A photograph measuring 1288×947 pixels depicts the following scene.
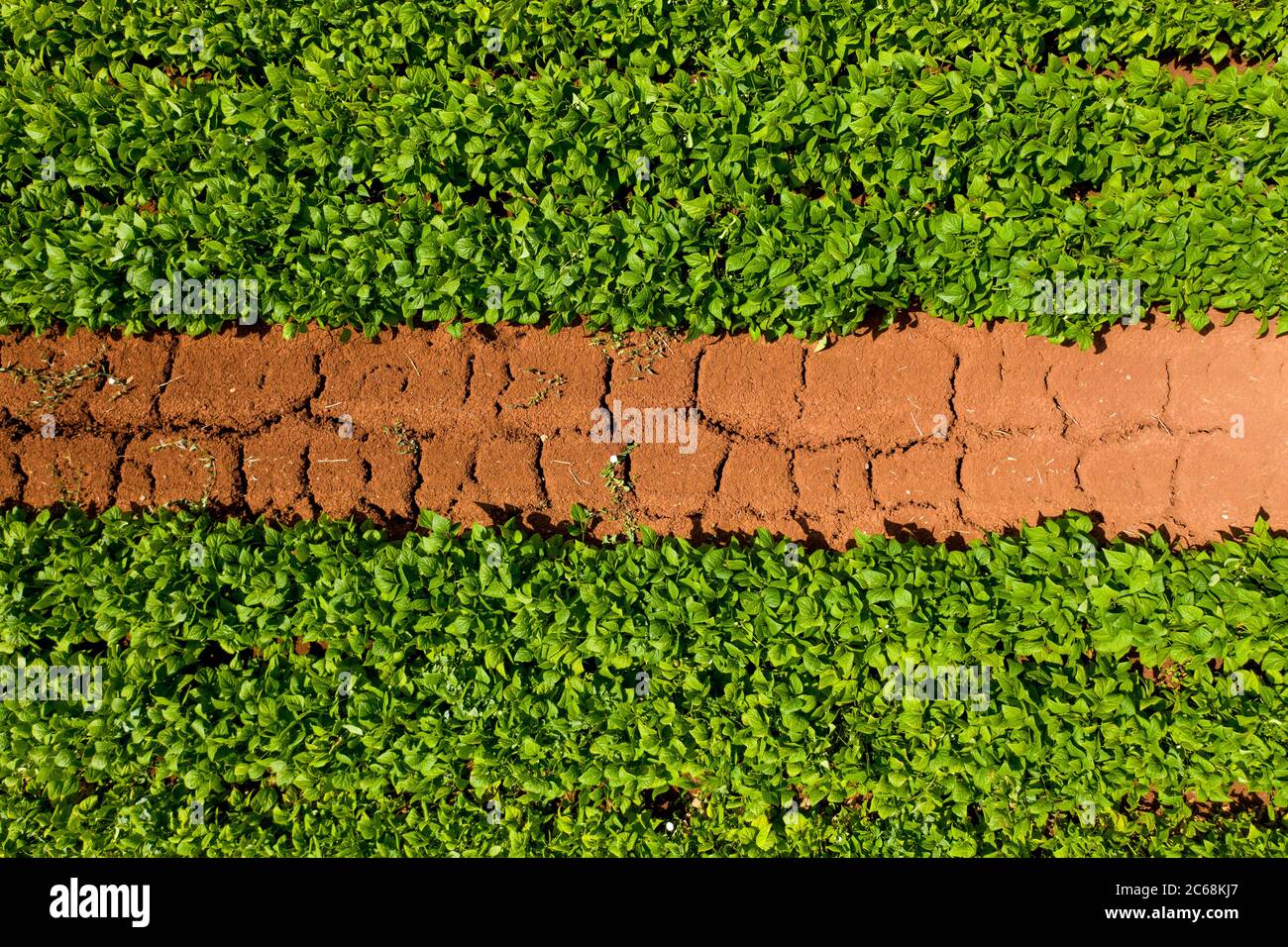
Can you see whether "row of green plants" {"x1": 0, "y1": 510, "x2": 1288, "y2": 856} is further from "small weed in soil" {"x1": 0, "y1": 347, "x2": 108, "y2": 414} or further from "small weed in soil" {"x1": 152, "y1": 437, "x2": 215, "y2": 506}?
"small weed in soil" {"x1": 0, "y1": 347, "x2": 108, "y2": 414}

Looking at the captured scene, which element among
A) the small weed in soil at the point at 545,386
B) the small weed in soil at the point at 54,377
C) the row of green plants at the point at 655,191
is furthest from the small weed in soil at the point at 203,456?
the small weed in soil at the point at 545,386

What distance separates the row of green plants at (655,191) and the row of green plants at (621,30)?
15cm

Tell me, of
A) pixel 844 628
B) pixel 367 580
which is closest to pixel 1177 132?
pixel 844 628

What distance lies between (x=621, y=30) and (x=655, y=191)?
90 cm

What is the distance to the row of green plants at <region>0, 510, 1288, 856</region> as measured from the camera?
12.1ft

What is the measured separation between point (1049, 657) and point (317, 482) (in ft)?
14.2

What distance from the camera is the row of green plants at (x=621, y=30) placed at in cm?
397

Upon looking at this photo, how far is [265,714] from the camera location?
12.4 feet

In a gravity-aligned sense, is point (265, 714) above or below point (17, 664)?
below

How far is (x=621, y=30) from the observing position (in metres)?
4.02

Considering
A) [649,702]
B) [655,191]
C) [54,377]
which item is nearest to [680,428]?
[655,191]

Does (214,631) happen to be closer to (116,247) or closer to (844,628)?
(116,247)

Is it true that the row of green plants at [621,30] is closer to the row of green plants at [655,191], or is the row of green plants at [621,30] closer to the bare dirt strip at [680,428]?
the row of green plants at [655,191]

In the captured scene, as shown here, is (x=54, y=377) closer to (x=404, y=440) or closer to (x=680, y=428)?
(x=404, y=440)
